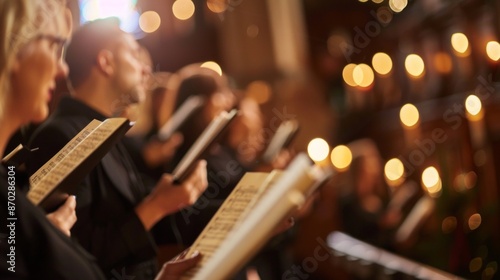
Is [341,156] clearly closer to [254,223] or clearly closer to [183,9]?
[183,9]

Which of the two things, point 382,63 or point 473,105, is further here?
point 382,63

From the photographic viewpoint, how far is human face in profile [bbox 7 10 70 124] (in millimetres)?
1730

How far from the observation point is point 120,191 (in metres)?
2.02

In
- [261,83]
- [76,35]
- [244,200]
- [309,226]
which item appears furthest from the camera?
[261,83]

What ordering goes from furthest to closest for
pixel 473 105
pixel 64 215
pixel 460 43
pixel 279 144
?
pixel 460 43 → pixel 473 105 → pixel 279 144 → pixel 64 215

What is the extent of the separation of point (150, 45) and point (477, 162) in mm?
2543

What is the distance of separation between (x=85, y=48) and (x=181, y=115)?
66 cm

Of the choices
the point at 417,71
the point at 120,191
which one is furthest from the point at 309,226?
the point at 120,191

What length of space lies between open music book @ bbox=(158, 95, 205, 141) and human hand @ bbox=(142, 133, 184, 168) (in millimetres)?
23

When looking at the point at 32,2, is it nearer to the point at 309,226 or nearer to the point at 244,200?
the point at 244,200

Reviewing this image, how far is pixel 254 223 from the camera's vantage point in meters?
1.29

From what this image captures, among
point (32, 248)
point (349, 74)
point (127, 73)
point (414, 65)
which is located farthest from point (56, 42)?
point (349, 74)

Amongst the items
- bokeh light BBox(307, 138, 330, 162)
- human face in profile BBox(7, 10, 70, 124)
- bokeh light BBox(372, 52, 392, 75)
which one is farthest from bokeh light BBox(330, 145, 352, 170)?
human face in profile BBox(7, 10, 70, 124)

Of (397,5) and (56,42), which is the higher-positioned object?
(397,5)
